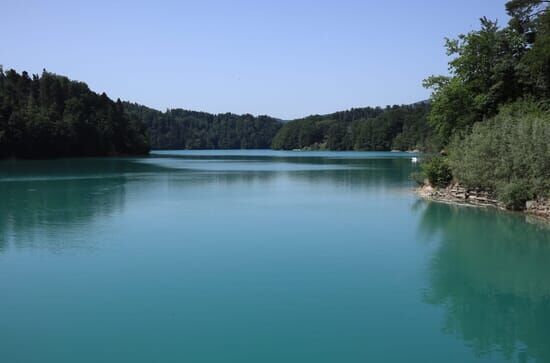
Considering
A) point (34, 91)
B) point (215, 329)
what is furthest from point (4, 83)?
point (215, 329)

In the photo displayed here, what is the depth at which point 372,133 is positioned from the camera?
164125 millimetres

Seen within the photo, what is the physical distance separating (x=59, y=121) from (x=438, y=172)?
75329mm

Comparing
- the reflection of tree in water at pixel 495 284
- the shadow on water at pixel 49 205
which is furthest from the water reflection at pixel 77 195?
the reflection of tree in water at pixel 495 284

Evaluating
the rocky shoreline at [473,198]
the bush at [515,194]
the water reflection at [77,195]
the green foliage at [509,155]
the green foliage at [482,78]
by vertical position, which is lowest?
the water reflection at [77,195]

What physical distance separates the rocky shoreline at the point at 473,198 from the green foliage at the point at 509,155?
43 cm

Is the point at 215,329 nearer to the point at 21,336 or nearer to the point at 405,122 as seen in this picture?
the point at 21,336

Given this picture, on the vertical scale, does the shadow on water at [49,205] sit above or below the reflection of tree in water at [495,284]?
below

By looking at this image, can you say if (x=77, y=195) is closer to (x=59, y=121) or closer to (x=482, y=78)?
(x=482, y=78)

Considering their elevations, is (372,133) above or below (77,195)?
above

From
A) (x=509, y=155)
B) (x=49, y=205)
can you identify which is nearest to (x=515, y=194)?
(x=509, y=155)

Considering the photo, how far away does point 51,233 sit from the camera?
19.8 m

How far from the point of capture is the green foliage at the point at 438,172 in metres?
33.3

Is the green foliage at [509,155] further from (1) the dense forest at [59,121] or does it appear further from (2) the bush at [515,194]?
(1) the dense forest at [59,121]

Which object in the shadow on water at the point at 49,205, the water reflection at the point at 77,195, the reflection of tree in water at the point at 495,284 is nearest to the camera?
the reflection of tree in water at the point at 495,284
